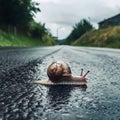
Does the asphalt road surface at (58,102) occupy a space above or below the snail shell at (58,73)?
below

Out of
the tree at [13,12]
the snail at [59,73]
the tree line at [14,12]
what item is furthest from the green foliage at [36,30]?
the snail at [59,73]

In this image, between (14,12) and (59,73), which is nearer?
(59,73)

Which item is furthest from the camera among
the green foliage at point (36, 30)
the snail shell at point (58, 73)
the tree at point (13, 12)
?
the green foliage at point (36, 30)

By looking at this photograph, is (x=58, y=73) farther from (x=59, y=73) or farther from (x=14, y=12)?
(x=14, y=12)

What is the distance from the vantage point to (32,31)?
328ft

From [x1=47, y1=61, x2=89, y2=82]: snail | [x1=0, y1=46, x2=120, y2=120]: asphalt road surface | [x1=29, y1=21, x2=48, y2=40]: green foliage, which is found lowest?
[x1=29, y1=21, x2=48, y2=40]: green foliage

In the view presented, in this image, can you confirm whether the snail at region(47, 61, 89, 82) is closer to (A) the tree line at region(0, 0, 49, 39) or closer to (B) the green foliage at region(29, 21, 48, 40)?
(A) the tree line at region(0, 0, 49, 39)

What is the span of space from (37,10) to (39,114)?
77.5 metres

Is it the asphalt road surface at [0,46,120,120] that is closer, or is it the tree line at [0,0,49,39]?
the asphalt road surface at [0,46,120,120]

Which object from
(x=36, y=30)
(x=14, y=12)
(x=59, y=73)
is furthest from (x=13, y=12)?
(x=59, y=73)

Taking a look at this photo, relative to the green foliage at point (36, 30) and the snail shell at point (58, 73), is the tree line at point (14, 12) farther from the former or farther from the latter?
the snail shell at point (58, 73)

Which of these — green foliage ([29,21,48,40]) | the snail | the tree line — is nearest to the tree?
the tree line

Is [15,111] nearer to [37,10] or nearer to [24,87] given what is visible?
[24,87]

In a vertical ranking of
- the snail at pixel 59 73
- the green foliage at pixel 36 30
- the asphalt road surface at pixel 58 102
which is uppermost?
the snail at pixel 59 73
